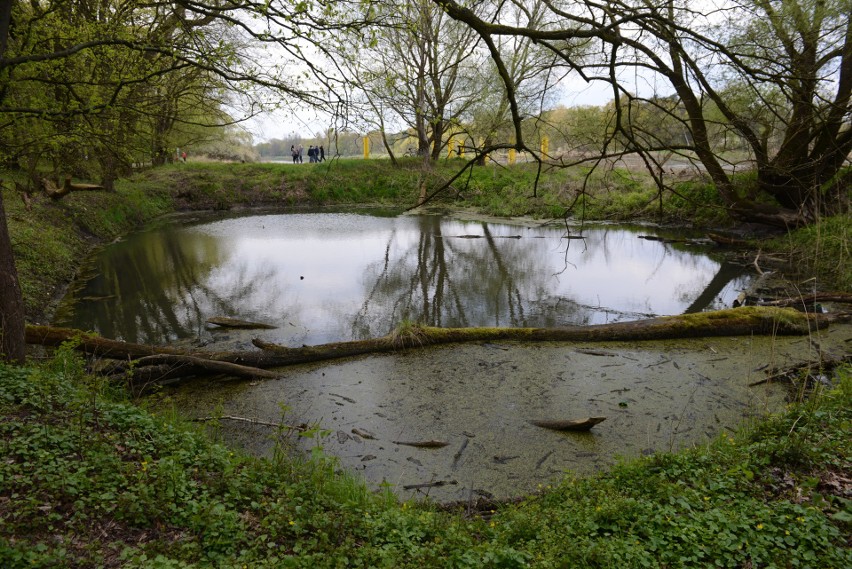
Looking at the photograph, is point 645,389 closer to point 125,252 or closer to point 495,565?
point 495,565

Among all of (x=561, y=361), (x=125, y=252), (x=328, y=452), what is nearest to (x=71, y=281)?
(x=125, y=252)

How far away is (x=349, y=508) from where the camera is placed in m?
3.35

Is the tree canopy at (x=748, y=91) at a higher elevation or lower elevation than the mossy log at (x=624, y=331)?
higher

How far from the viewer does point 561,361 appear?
22.1 ft

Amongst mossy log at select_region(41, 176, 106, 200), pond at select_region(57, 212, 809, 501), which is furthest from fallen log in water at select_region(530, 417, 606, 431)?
mossy log at select_region(41, 176, 106, 200)

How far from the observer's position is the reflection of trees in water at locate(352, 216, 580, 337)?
899 centimetres

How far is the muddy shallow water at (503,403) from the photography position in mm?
4477

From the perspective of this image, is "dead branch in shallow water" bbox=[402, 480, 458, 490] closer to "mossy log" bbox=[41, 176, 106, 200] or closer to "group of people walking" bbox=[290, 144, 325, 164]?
"mossy log" bbox=[41, 176, 106, 200]

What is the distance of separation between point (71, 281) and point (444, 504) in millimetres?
10110

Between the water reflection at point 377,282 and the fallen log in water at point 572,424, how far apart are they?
1.87 meters

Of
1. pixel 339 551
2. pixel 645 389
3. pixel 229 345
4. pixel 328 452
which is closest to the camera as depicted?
pixel 339 551

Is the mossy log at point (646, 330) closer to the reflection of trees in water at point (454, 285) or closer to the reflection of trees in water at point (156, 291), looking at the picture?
the reflection of trees in water at point (454, 285)

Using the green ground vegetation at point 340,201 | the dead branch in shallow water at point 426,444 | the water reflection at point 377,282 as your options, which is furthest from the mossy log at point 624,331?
the dead branch in shallow water at point 426,444

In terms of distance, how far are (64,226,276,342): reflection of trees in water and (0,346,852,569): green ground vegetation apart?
4494 millimetres
